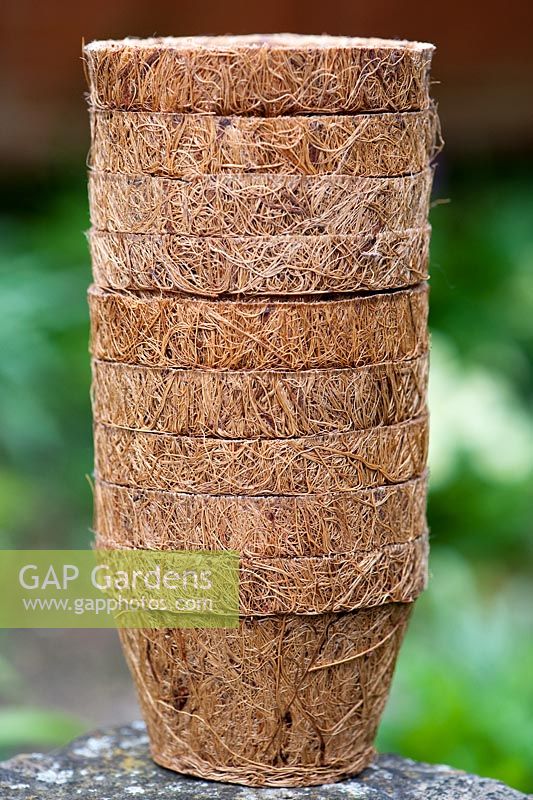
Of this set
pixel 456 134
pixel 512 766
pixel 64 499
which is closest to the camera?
pixel 512 766

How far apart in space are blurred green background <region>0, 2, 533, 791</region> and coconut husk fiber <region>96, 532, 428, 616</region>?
1387mm

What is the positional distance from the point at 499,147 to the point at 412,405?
17.0 ft

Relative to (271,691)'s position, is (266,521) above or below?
above

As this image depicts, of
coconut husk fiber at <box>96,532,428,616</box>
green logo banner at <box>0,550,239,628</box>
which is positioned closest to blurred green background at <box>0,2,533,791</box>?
green logo banner at <box>0,550,239,628</box>

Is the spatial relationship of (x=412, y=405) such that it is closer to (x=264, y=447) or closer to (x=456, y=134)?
(x=264, y=447)

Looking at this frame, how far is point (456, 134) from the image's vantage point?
7.36 metres

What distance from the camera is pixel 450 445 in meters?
5.62

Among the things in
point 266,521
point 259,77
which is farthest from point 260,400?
point 259,77

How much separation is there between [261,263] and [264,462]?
408 millimetres

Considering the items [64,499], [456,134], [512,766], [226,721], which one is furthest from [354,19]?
[226,721]

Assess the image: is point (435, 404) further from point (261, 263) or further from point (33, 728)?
point (261, 263)

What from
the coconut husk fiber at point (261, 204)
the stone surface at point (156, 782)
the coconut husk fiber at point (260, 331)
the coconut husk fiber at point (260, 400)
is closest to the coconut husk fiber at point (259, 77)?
the coconut husk fiber at point (261, 204)

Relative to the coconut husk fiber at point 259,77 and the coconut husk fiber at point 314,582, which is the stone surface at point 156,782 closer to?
the coconut husk fiber at point 314,582

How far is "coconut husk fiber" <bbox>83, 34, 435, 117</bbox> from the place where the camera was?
7.65 feet
